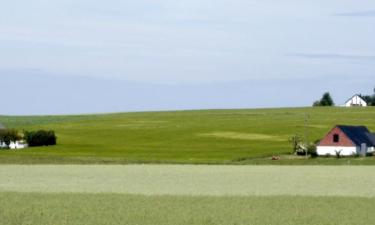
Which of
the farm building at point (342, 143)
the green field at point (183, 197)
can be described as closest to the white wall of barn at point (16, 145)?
the farm building at point (342, 143)

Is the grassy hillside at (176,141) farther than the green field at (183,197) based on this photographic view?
Yes

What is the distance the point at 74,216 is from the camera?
2523cm

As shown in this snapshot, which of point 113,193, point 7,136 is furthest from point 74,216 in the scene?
point 7,136

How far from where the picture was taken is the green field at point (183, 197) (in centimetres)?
2497

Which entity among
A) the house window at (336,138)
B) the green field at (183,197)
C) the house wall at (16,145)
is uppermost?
the house window at (336,138)

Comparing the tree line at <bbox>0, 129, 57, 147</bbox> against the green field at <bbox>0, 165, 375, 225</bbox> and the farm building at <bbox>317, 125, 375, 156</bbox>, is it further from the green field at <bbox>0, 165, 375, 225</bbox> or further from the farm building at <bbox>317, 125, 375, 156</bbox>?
the green field at <bbox>0, 165, 375, 225</bbox>

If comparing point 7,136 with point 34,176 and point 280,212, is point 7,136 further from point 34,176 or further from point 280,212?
point 280,212

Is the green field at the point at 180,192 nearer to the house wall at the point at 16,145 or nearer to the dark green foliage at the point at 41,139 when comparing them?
the dark green foliage at the point at 41,139

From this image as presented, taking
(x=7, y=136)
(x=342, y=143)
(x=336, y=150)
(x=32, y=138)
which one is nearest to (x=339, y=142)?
(x=342, y=143)

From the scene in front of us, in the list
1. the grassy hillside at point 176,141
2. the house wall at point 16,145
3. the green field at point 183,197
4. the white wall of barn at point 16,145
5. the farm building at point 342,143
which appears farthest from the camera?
the house wall at point 16,145

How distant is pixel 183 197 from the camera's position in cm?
3142

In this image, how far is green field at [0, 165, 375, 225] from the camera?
2497 centimetres

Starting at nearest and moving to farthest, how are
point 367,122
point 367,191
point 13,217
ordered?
point 13,217 → point 367,191 → point 367,122

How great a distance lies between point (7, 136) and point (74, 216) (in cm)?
6757
